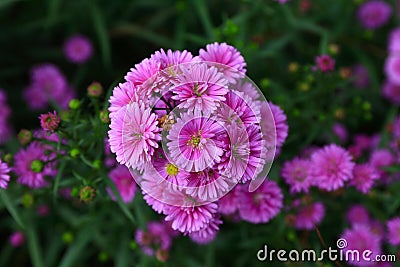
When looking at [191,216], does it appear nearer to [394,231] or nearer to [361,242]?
[361,242]

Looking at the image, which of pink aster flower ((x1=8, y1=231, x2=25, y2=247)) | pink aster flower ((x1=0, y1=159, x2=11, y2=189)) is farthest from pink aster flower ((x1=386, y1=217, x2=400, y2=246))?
pink aster flower ((x1=8, y1=231, x2=25, y2=247))

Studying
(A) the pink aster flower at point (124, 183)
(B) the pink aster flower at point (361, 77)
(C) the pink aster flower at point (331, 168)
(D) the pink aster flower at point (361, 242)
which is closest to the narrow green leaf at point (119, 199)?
(A) the pink aster flower at point (124, 183)

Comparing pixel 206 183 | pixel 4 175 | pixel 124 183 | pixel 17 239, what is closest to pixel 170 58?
pixel 206 183

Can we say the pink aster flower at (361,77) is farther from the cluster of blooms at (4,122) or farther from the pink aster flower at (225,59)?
the cluster of blooms at (4,122)

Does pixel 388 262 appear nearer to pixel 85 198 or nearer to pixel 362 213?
pixel 362 213

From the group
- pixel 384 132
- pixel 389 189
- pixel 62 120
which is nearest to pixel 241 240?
pixel 389 189

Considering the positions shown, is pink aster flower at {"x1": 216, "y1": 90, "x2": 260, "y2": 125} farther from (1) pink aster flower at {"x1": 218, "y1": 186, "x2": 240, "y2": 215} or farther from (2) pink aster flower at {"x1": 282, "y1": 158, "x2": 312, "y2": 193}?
(2) pink aster flower at {"x1": 282, "y1": 158, "x2": 312, "y2": 193}

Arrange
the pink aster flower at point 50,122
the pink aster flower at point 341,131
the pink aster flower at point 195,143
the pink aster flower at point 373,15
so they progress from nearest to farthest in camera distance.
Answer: the pink aster flower at point 195,143, the pink aster flower at point 50,122, the pink aster flower at point 341,131, the pink aster flower at point 373,15
